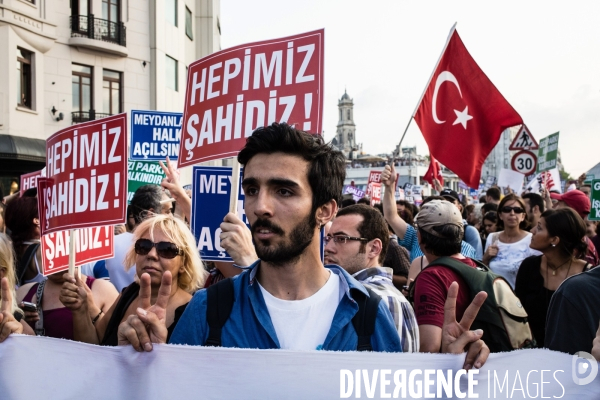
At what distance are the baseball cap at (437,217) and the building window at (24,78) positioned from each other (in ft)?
61.4

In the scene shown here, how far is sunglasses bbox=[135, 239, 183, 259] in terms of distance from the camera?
3887 mm

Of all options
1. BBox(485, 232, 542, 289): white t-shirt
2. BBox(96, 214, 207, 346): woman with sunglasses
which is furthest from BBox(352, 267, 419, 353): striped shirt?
BBox(485, 232, 542, 289): white t-shirt

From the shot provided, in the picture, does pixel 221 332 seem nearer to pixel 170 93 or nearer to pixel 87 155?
pixel 87 155

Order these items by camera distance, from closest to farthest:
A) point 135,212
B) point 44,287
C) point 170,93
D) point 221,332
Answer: point 221,332, point 44,287, point 135,212, point 170,93

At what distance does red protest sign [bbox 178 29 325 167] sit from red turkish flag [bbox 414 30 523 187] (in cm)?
284

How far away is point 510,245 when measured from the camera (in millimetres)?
6797

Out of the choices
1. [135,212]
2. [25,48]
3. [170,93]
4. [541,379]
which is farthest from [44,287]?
[170,93]

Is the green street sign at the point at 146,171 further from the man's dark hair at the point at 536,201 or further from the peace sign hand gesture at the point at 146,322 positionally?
the peace sign hand gesture at the point at 146,322

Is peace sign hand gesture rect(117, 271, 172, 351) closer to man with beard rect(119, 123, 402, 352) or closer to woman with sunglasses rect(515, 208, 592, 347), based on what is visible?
man with beard rect(119, 123, 402, 352)

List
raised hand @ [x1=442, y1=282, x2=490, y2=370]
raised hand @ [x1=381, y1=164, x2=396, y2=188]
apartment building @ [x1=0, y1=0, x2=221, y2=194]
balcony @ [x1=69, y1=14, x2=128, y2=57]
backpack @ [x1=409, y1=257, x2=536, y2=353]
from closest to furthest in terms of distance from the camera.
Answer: raised hand @ [x1=442, y1=282, x2=490, y2=370]
backpack @ [x1=409, y1=257, x2=536, y2=353]
raised hand @ [x1=381, y1=164, x2=396, y2=188]
apartment building @ [x1=0, y1=0, x2=221, y2=194]
balcony @ [x1=69, y1=14, x2=128, y2=57]

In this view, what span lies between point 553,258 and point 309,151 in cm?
329

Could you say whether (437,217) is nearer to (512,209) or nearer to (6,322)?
(6,322)

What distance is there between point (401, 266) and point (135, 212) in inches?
101

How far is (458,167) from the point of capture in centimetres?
628
